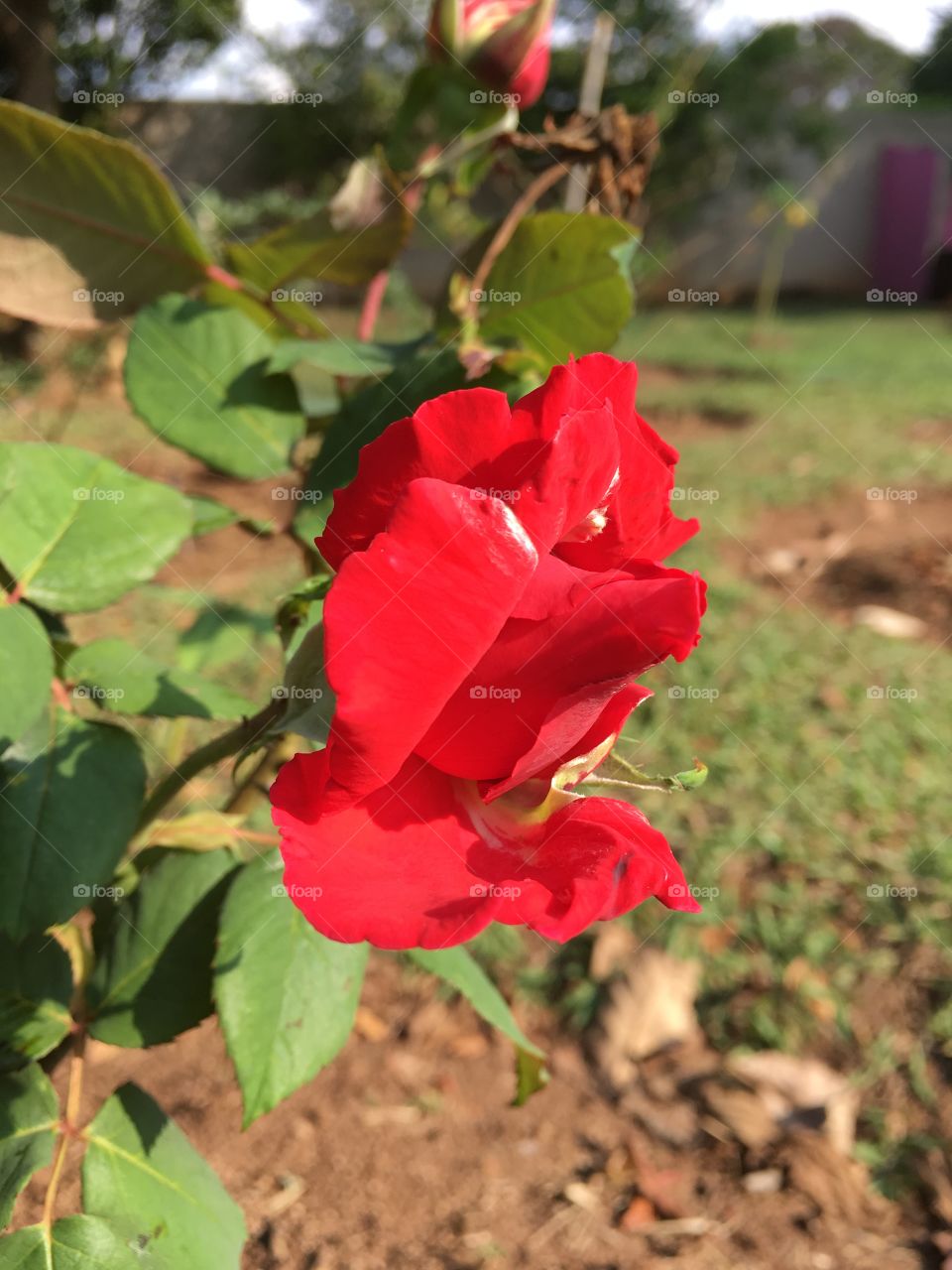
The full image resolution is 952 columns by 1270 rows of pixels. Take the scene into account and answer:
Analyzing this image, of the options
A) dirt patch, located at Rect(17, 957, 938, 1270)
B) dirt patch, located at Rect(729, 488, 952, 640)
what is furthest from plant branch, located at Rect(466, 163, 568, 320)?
dirt patch, located at Rect(729, 488, 952, 640)

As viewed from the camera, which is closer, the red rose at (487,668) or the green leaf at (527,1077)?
the red rose at (487,668)

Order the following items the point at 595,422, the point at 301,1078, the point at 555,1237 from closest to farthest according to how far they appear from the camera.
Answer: the point at 595,422 → the point at 301,1078 → the point at 555,1237

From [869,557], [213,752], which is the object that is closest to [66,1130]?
[213,752]

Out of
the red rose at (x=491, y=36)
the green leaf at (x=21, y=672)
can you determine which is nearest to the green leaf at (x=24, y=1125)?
the green leaf at (x=21, y=672)

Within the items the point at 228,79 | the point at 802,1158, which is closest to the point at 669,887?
the point at 802,1158

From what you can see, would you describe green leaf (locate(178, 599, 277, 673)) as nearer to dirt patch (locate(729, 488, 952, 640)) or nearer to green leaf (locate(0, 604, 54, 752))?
green leaf (locate(0, 604, 54, 752))

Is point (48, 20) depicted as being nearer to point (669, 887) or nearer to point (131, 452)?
point (131, 452)

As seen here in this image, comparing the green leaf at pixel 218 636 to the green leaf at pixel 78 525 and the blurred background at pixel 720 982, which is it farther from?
the green leaf at pixel 78 525
